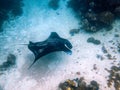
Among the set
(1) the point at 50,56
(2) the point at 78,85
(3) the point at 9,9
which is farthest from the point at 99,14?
(3) the point at 9,9

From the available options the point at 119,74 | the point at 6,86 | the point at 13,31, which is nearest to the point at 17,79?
the point at 6,86

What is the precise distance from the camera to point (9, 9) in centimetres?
1362

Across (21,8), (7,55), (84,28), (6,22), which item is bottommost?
(7,55)

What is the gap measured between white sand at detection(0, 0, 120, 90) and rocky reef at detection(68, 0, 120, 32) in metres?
0.42

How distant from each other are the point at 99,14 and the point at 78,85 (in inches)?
181

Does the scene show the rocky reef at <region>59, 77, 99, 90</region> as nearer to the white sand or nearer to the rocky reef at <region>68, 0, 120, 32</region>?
the white sand

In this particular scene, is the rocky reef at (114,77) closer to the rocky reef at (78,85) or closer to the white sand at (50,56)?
the white sand at (50,56)

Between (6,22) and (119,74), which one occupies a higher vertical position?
(6,22)

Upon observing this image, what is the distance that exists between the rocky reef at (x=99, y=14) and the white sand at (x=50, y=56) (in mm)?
417

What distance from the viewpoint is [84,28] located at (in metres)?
11.2

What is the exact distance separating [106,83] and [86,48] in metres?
2.35

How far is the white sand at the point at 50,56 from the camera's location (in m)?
8.94

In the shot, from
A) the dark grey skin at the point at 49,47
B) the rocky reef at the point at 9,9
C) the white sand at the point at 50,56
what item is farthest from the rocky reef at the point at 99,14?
the rocky reef at the point at 9,9

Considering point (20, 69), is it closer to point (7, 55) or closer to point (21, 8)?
point (7, 55)
